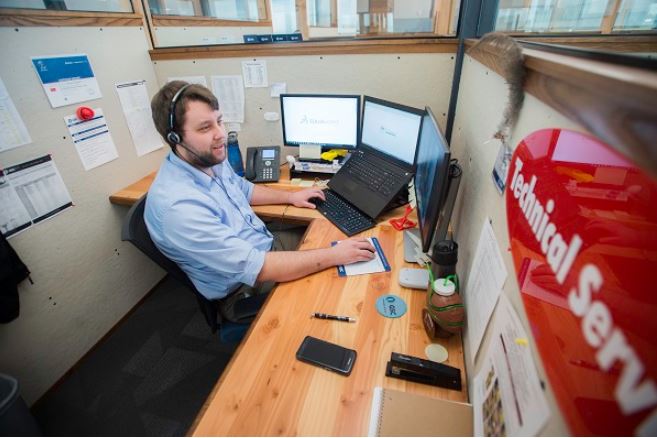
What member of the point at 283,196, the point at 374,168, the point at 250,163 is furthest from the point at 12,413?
the point at 374,168

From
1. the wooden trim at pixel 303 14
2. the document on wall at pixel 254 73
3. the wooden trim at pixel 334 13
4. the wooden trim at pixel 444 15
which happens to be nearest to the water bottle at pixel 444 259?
the document on wall at pixel 254 73

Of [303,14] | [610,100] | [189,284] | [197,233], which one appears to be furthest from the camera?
[303,14]

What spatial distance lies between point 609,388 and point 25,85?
186 centimetres

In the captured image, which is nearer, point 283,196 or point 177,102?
point 177,102

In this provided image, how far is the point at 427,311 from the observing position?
831mm

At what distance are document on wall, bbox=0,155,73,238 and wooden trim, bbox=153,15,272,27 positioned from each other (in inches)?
42.6

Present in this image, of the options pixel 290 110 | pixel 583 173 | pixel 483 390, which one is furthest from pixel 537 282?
pixel 290 110

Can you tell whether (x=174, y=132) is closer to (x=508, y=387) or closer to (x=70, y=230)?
(x=70, y=230)

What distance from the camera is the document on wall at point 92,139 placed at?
145cm

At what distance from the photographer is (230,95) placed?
1.78 metres

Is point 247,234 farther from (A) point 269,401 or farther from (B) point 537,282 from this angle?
(B) point 537,282

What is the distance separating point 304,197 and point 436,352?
929mm

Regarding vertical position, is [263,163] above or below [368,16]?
below

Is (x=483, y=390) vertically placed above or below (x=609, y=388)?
below
